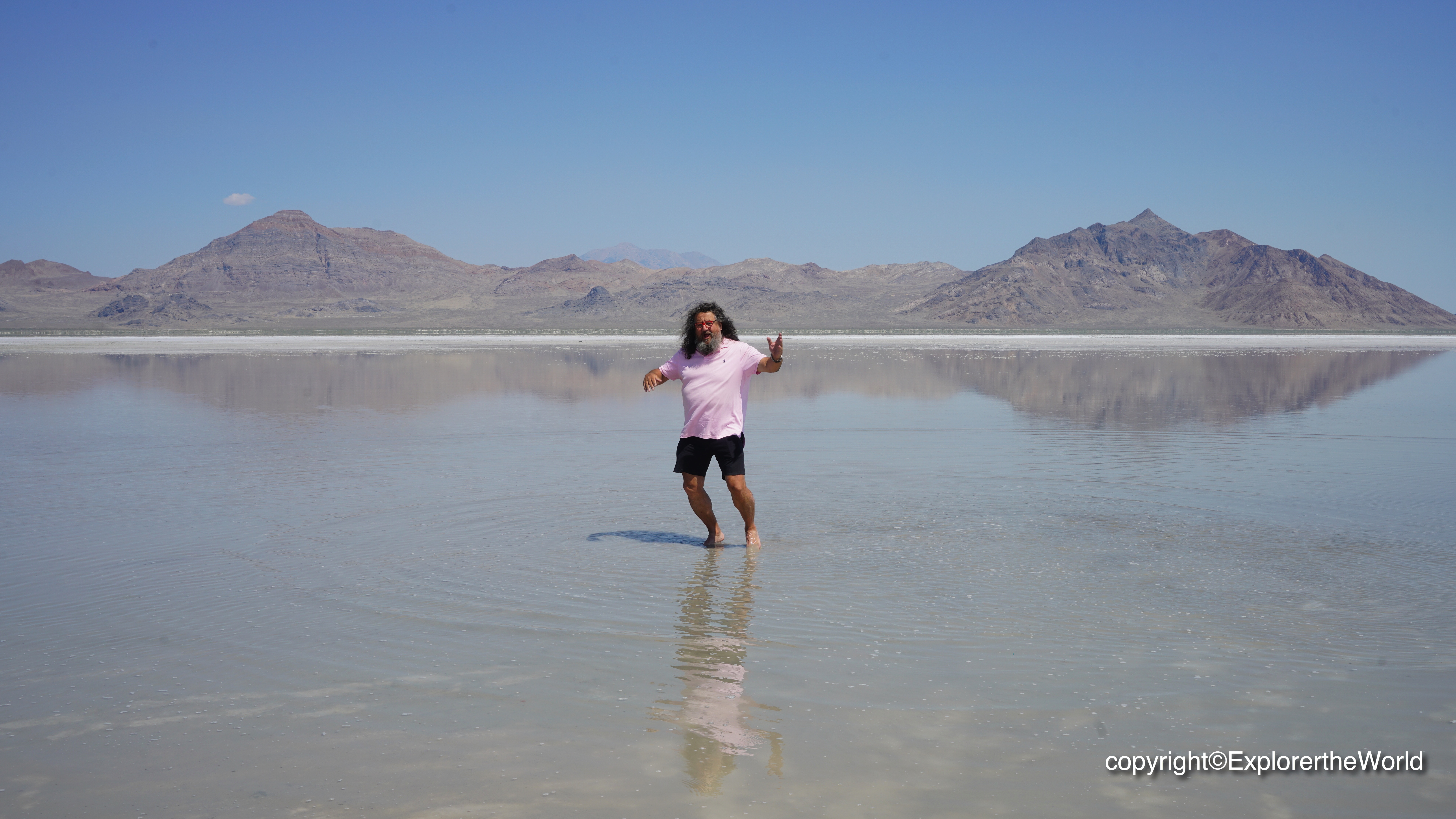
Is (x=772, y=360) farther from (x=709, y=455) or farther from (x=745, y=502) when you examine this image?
(x=745, y=502)

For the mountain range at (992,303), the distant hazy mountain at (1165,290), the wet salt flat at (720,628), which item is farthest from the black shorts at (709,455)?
the distant hazy mountain at (1165,290)

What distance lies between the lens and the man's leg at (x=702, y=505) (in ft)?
24.2

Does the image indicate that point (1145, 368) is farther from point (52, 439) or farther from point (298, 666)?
point (298, 666)

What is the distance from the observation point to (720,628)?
5477mm

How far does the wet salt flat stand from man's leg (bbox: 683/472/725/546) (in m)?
0.32

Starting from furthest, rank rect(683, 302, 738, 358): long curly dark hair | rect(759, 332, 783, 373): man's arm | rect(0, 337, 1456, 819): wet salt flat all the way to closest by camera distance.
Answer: rect(683, 302, 738, 358): long curly dark hair → rect(759, 332, 783, 373): man's arm → rect(0, 337, 1456, 819): wet salt flat

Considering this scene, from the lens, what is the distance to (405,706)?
438cm

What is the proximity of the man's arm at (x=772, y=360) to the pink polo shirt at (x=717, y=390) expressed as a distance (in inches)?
1.7

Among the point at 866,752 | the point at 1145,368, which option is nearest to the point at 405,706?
the point at 866,752

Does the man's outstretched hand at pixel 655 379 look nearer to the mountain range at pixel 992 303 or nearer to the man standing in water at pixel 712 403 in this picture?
the man standing in water at pixel 712 403

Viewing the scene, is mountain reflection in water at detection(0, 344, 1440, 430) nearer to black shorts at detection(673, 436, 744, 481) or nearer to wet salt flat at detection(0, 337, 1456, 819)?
wet salt flat at detection(0, 337, 1456, 819)

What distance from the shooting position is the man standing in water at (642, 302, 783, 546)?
24.0 ft

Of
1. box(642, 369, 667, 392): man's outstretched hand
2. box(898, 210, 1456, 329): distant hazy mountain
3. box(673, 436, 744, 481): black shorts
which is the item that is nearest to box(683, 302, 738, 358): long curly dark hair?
box(642, 369, 667, 392): man's outstretched hand

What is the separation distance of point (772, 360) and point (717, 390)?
0.41 meters
